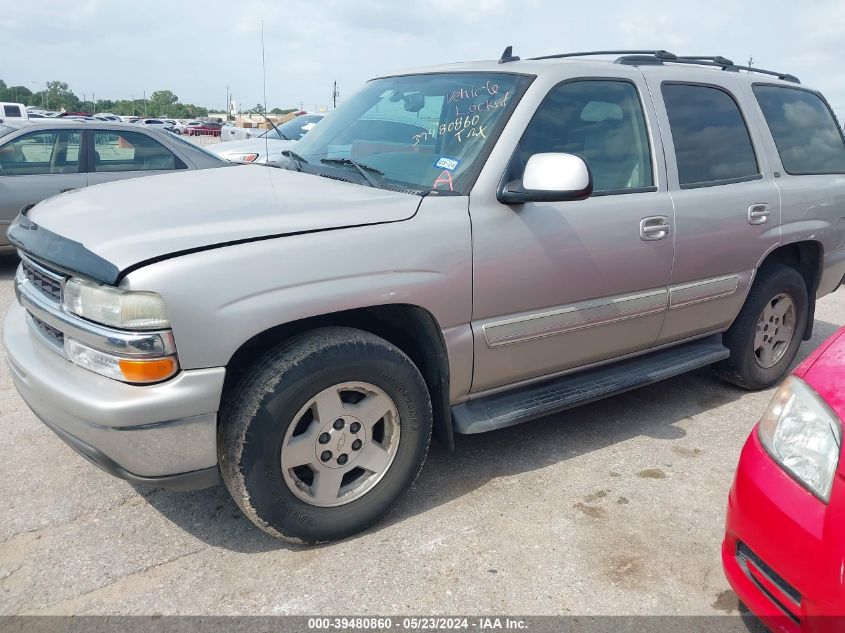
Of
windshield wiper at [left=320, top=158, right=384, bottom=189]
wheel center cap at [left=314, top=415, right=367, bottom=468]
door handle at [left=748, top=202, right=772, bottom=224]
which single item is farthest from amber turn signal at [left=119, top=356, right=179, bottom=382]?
door handle at [left=748, top=202, right=772, bottom=224]

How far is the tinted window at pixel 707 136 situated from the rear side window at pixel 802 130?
33cm

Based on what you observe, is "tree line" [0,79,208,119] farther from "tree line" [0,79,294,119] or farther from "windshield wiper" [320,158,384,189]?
"windshield wiper" [320,158,384,189]

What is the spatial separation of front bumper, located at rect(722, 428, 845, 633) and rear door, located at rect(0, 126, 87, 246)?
654 cm

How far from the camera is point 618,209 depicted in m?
3.22

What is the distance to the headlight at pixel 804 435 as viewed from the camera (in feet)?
5.93

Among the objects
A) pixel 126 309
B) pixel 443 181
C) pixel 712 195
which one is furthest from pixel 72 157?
pixel 712 195

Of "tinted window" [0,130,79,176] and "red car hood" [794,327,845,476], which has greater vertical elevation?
"tinted window" [0,130,79,176]

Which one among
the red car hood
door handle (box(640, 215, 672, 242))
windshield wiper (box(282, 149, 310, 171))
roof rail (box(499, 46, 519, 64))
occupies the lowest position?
the red car hood

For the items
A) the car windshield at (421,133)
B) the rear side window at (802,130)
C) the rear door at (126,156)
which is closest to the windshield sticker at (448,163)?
the car windshield at (421,133)

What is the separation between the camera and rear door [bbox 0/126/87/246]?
6.50 m

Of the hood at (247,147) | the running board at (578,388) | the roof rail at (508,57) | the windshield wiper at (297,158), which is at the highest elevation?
the roof rail at (508,57)

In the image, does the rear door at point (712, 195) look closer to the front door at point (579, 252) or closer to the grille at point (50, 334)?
the front door at point (579, 252)

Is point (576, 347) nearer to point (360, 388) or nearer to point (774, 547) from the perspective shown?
point (360, 388)

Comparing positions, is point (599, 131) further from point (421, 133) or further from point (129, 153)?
point (129, 153)
